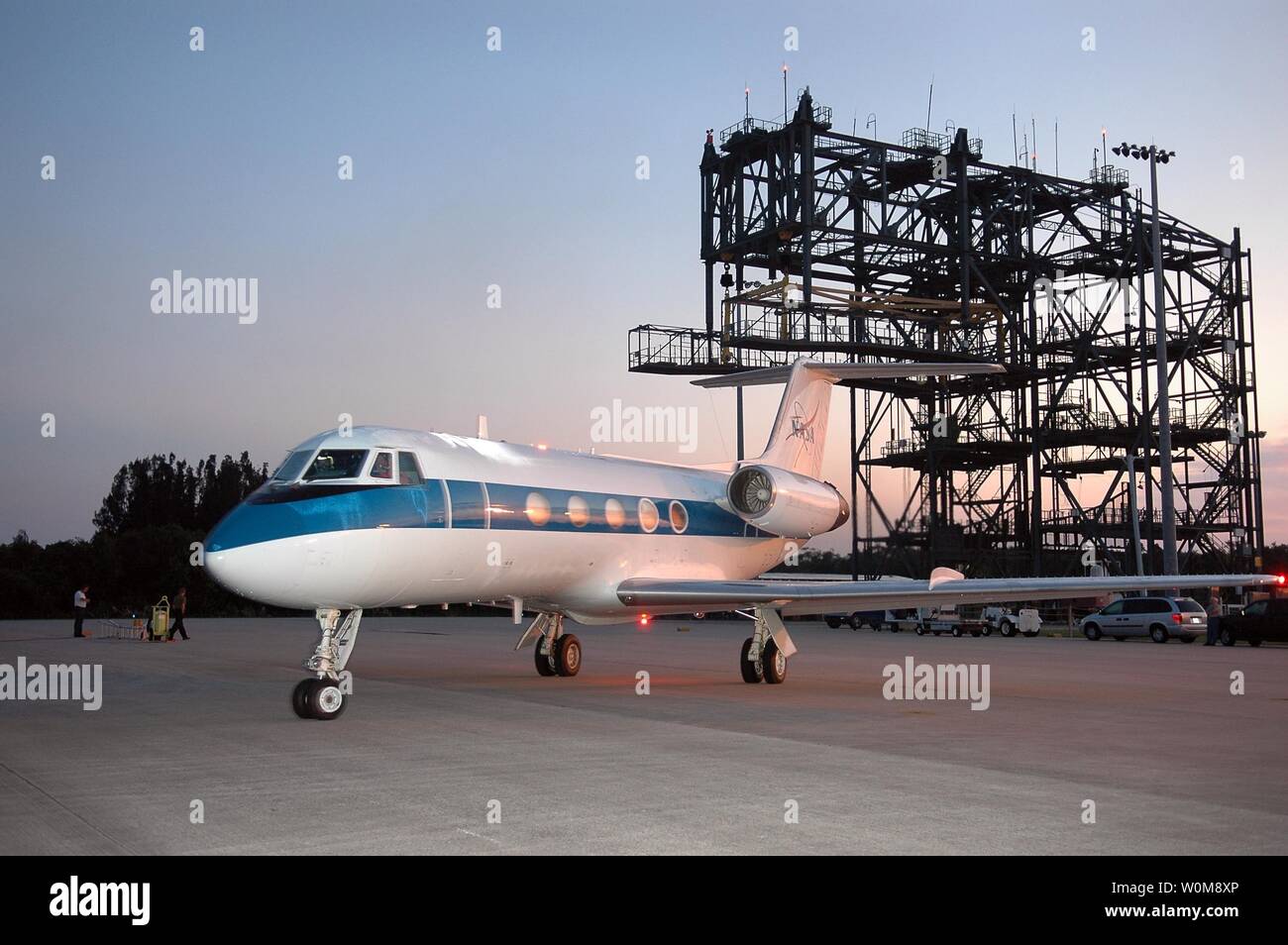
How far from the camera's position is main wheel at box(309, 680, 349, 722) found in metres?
12.9

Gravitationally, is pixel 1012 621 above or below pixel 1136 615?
below

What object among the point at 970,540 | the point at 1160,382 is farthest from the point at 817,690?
the point at 970,540

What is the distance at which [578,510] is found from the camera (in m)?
17.6

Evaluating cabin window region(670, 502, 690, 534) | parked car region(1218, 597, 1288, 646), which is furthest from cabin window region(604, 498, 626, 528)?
parked car region(1218, 597, 1288, 646)

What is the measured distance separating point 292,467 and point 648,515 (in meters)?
6.89

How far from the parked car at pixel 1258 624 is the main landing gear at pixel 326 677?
99.5 feet

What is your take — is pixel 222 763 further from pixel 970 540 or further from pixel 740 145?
pixel 970 540

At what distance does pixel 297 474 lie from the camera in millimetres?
13680

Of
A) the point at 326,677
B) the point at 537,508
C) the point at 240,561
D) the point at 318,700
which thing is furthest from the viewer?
the point at 537,508

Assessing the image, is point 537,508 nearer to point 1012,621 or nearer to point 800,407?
point 800,407

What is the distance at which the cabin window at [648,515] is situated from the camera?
62.3ft

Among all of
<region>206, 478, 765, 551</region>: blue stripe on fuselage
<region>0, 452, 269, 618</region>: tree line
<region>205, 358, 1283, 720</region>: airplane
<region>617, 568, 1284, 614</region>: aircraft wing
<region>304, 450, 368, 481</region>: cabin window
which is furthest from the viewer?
<region>0, 452, 269, 618</region>: tree line

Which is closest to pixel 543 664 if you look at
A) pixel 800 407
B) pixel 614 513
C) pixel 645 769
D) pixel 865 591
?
pixel 614 513

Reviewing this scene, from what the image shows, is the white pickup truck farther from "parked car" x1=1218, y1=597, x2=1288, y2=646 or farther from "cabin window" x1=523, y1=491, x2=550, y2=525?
"cabin window" x1=523, y1=491, x2=550, y2=525
